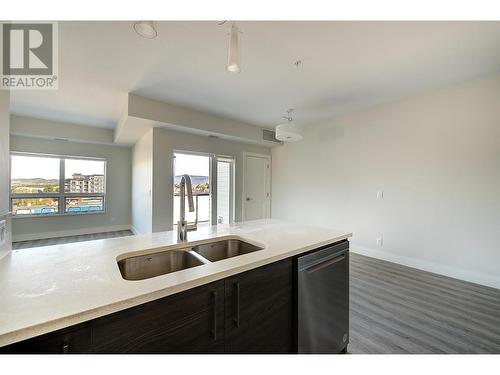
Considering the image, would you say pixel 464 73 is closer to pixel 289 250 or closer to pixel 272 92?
pixel 272 92

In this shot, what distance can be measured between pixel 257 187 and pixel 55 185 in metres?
4.87

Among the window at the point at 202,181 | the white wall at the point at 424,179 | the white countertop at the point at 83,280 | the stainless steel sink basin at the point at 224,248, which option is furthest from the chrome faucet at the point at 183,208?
the white wall at the point at 424,179

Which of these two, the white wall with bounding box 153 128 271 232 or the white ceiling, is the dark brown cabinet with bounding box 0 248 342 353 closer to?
the white ceiling

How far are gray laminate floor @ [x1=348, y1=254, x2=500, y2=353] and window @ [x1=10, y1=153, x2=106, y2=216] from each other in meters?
6.17

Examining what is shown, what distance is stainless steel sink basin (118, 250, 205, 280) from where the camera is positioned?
118 centimetres

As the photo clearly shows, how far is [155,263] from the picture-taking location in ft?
4.23

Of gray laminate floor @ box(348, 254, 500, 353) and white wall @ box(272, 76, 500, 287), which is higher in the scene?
white wall @ box(272, 76, 500, 287)

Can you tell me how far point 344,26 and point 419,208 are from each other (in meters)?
2.74

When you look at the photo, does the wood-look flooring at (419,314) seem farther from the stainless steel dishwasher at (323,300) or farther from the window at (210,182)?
the window at (210,182)

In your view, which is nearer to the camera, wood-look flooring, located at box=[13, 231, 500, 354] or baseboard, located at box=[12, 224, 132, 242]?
wood-look flooring, located at box=[13, 231, 500, 354]

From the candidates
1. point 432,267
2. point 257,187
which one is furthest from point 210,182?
point 432,267

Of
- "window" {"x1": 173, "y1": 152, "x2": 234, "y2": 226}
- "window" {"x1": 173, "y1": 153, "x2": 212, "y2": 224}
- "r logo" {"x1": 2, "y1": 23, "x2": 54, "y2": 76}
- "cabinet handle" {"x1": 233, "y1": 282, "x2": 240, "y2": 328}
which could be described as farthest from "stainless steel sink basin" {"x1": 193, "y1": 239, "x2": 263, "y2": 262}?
"window" {"x1": 173, "y1": 153, "x2": 212, "y2": 224}

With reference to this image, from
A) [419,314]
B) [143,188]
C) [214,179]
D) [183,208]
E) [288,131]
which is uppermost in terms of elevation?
[288,131]

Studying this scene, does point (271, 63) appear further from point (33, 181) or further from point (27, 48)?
point (33, 181)
